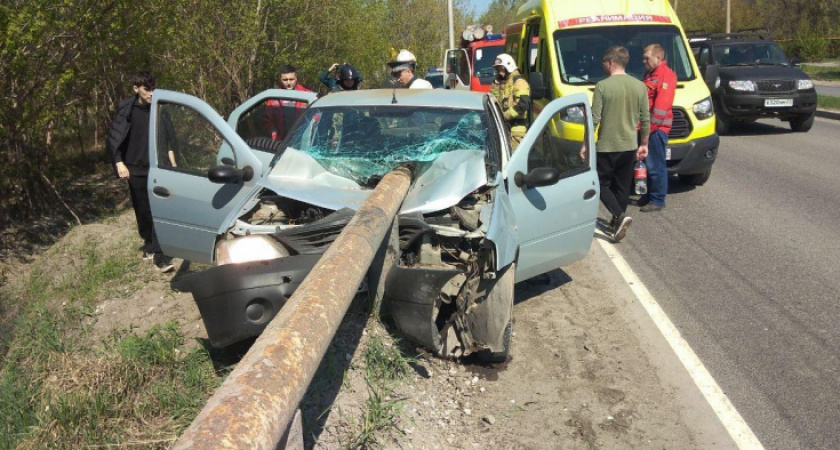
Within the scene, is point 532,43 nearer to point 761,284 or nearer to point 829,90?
point 761,284

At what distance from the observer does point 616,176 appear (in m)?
8.27

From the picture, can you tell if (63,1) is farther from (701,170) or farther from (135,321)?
(701,170)

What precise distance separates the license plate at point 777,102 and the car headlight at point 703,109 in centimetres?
624

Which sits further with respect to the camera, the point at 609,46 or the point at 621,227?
the point at 609,46

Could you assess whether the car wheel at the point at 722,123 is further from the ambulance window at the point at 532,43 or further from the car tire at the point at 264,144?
the car tire at the point at 264,144

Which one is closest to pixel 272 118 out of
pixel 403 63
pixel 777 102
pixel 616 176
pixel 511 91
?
pixel 403 63

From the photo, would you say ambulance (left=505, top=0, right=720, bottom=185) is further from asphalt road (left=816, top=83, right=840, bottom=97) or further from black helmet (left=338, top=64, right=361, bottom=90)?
asphalt road (left=816, top=83, right=840, bottom=97)

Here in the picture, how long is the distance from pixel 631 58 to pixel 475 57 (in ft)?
32.7

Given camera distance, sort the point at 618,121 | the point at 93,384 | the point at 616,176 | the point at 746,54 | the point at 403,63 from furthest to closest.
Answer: the point at 746,54 < the point at 403,63 < the point at 616,176 < the point at 618,121 < the point at 93,384

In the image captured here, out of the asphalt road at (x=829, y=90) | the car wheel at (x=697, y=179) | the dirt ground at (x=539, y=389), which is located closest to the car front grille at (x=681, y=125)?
the car wheel at (x=697, y=179)

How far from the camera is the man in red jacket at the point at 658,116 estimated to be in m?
8.75

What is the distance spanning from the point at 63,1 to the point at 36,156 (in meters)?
2.60

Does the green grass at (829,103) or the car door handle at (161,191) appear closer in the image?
the car door handle at (161,191)

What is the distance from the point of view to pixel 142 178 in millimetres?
7047
